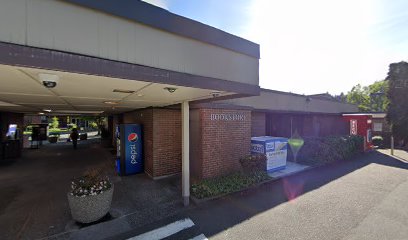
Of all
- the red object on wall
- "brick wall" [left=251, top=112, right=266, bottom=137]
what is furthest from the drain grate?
the red object on wall

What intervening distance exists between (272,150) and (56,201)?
27.3 ft

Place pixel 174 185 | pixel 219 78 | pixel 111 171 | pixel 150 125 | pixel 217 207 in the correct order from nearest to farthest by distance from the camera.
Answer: pixel 219 78 → pixel 217 207 → pixel 174 185 → pixel 150 125 → pixel 111 171

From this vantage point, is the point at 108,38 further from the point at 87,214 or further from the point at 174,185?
the point at 174,185

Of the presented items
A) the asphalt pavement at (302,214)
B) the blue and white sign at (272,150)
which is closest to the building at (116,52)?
the asphalt pavement at (302,214)

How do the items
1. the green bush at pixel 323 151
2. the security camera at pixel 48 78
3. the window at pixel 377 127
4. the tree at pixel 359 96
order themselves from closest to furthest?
the security camera at pixel 48 78
the green bush at pixel 323 151
the window at pixel 377 127
the tree at pixel 359 96

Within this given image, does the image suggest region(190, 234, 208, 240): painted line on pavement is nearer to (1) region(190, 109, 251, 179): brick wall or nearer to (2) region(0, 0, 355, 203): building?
(2) region(0, 0, 355, 203): building

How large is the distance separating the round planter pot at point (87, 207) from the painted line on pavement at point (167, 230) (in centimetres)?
116

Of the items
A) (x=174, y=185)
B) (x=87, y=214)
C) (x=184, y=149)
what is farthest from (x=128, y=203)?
(x=184, y=149)

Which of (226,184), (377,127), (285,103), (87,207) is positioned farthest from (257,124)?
(377,127)

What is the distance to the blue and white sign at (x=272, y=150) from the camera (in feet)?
29.3

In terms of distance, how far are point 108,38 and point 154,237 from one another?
4051 mm

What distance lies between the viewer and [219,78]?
4.22 m

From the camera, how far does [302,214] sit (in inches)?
209

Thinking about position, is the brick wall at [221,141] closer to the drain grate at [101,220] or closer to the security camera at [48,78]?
the drain grate at [101,220]
